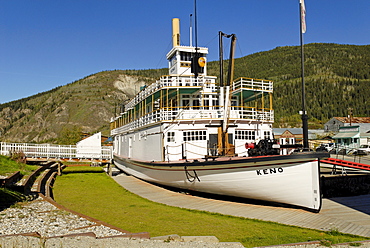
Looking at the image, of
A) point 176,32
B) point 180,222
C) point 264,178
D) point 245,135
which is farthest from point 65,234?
point 176,32

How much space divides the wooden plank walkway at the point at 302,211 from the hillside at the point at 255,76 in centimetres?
8207

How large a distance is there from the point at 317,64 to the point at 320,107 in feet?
153

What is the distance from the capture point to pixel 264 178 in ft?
40.6

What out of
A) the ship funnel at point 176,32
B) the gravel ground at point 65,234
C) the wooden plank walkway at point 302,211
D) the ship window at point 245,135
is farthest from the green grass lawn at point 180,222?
the ship funnel at point 176,32

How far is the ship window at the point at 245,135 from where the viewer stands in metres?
17.8

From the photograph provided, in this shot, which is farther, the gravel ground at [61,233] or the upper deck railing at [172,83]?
the upper deck railing at [172,83]

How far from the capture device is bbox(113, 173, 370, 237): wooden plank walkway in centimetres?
997

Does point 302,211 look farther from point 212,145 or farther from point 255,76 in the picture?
point 255,76

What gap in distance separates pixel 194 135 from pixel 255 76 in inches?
5909

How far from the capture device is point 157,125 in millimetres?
18062

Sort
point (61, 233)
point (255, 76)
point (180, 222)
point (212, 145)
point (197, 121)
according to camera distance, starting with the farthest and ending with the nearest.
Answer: point (255, 76)
point (212, 145)
point (197, 121)
point (180, 222)
point (61, 233)

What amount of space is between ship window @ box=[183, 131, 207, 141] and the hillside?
79578 mm

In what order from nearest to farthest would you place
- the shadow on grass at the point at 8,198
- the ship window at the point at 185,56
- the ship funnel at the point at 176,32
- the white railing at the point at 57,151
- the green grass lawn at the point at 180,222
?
the green grass lawn at the point at 180,222, the shadow on grass at the point at 8,198, the ship window at the point at 185,56, the ship funnel at the point at 176,32, the white railing at the point at 57,151

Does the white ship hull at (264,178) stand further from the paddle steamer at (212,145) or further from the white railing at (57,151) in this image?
the white railing at (57,151)
